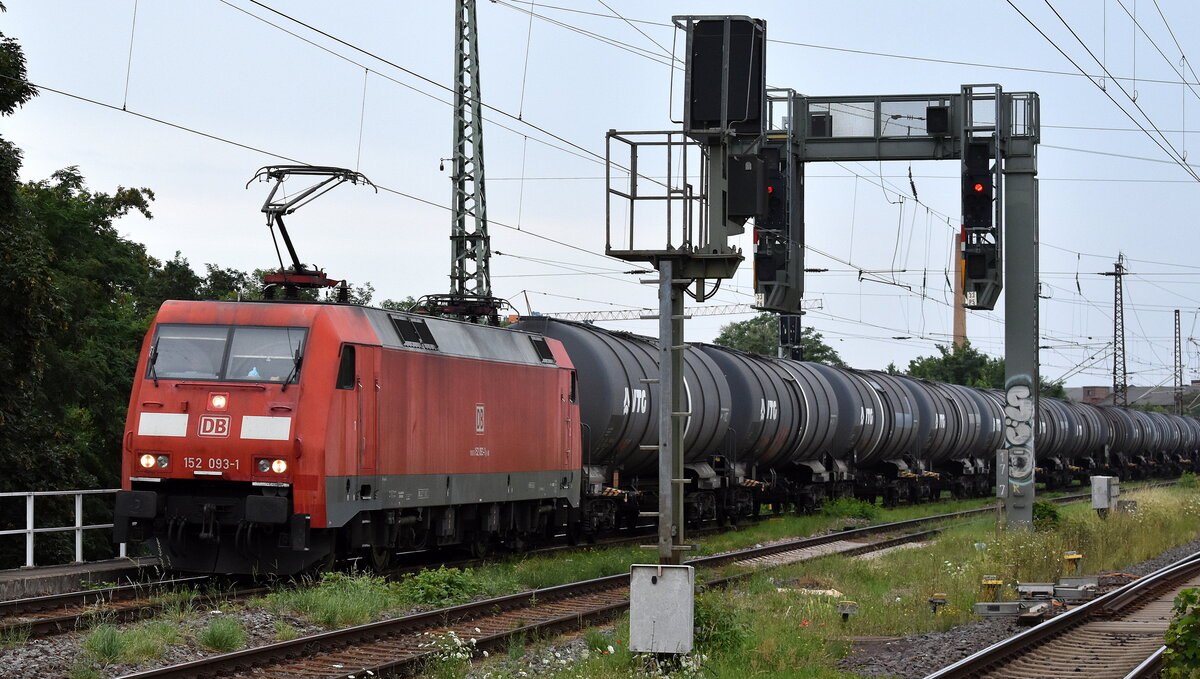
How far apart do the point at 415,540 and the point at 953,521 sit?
17718 millimetres

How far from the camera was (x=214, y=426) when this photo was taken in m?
14.8

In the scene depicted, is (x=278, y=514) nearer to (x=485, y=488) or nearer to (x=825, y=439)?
(x=485, y=488)

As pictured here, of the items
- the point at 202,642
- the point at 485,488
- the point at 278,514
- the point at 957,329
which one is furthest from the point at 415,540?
the point at 957,329

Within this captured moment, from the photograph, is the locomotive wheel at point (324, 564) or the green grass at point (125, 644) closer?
the green grass at point (125, 644)

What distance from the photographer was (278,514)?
14.4 meters

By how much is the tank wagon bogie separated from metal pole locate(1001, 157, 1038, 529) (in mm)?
5152

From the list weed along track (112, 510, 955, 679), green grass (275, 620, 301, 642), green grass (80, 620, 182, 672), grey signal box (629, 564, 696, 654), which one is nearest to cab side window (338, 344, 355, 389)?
weed along track (112, 510, 955, 679)

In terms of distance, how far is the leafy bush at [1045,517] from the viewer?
81.4 feet

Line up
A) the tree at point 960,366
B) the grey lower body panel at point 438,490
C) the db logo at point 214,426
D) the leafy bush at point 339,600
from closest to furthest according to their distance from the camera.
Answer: the leafy bush at point 339,600
the db logo at point 214,426
the grey lower body panel at point 438,490
the tree at point 960,366

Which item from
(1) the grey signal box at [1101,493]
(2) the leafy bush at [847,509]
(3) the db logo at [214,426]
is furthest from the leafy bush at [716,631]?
(2) the leafy bush at [847,509]

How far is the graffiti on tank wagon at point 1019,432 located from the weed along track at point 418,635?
8.93 m

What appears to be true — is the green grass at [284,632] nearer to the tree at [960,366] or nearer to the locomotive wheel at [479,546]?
the locomotive wheel at [479,546]

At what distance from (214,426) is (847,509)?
20357mm

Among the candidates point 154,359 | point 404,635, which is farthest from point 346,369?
point 404,635
